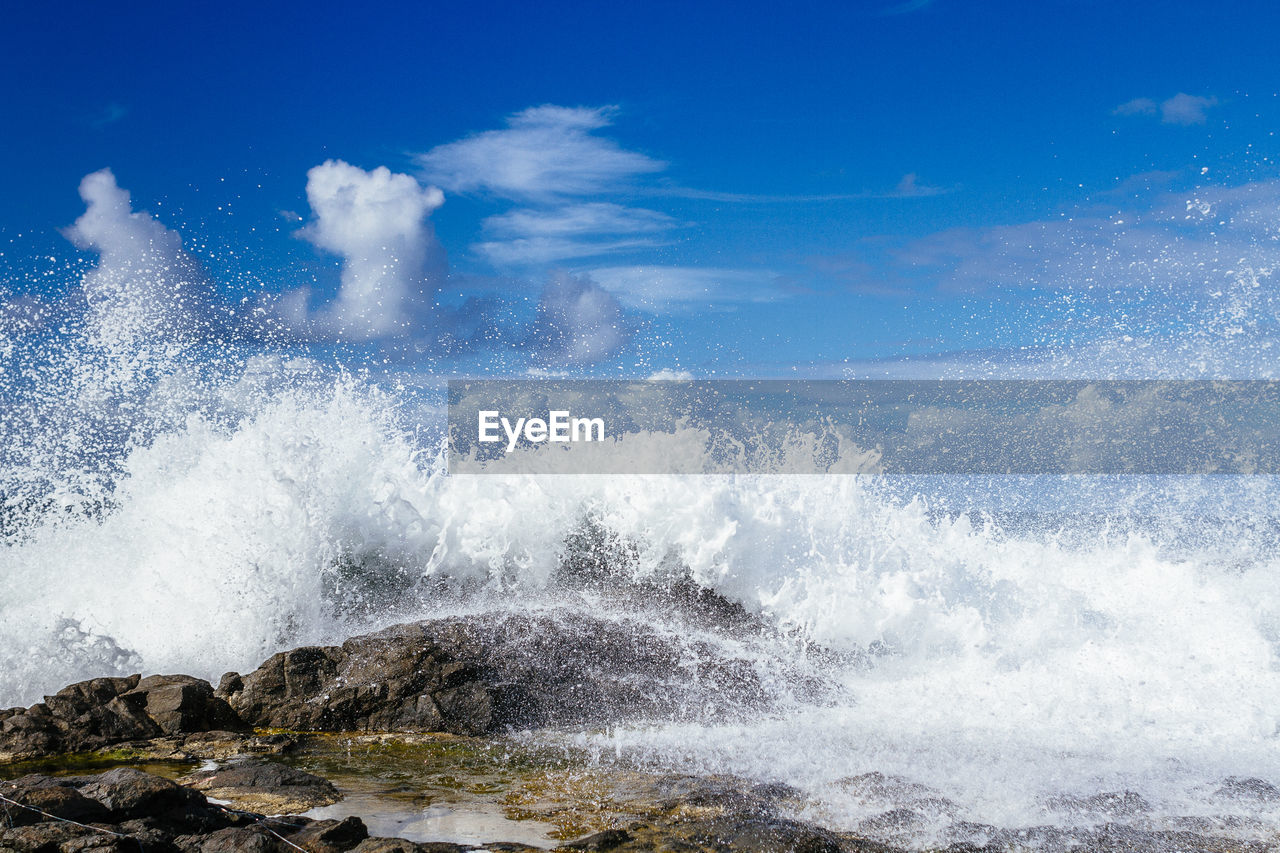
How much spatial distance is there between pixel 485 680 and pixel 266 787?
7.37 ft

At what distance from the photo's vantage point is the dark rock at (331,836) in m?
3.99

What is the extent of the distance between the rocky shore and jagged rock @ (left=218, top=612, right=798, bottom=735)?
2 cm

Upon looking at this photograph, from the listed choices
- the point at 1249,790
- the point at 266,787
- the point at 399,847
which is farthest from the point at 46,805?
the point at 1249,790

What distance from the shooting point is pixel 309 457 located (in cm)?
982

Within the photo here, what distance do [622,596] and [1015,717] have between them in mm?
3863

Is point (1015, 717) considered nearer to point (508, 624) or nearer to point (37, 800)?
point (508, 624)

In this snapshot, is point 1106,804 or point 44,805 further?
point 1106,804

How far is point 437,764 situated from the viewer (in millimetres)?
5883

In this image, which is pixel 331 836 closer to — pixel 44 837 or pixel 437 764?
pixel 44 837

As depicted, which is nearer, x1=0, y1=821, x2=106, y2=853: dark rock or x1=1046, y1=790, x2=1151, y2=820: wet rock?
x1=0, y1=821, x2=106, y2=853: dark rock

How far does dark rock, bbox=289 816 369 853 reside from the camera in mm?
3994

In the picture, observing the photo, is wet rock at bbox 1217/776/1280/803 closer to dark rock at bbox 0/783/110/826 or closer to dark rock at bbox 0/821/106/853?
dark rock at bbox 0/821/106/853

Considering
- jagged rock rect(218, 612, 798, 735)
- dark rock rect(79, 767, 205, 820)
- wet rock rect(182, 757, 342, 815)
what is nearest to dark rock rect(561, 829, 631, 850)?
wet rock rect(182, 757, 342, 815)

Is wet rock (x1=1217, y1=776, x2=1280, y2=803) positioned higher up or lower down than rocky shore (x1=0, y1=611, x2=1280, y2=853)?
lower down
